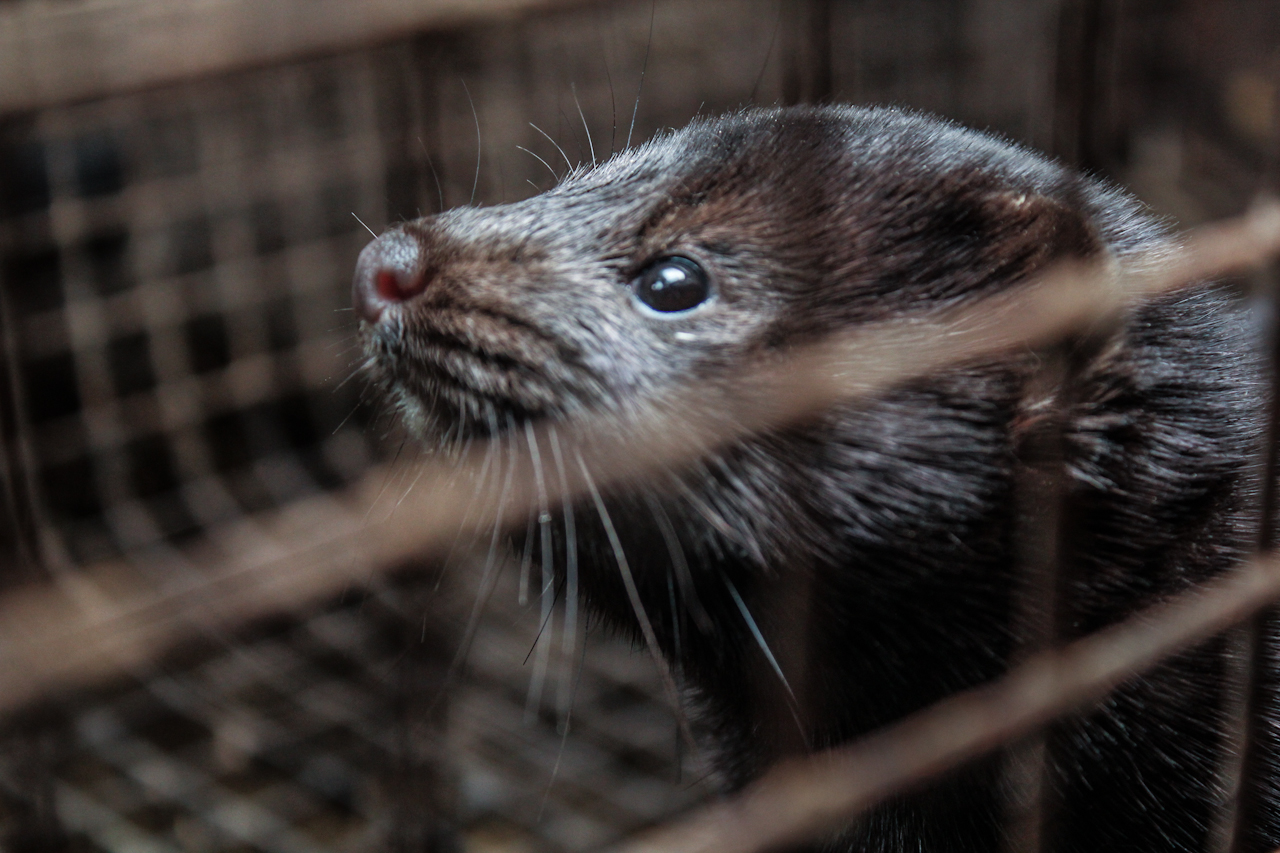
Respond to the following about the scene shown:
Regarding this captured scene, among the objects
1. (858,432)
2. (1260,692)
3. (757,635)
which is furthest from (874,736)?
(1260,692)

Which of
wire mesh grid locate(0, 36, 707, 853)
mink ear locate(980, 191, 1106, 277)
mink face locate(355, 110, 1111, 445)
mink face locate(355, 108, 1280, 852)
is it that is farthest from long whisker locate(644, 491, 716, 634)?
wire mesh grid locate(0, 36, 707, 853)

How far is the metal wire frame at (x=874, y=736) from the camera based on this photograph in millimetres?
481

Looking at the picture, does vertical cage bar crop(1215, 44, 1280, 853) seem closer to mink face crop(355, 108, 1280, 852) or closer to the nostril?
mink face crop(355, 108, 1280, 852)

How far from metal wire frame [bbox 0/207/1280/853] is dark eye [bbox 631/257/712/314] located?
0.11 metres

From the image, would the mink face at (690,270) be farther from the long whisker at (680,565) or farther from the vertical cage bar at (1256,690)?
the vertical cage bar at (1256,690)

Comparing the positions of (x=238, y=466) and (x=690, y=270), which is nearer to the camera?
(x=690, y=270)

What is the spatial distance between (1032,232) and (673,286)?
12.7 inches

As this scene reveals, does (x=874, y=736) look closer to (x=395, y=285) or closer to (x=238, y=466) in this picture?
(x=395, y=285)

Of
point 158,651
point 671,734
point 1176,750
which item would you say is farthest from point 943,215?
point 671,734

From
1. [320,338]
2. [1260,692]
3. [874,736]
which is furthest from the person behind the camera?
[320,338]

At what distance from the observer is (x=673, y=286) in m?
1.06

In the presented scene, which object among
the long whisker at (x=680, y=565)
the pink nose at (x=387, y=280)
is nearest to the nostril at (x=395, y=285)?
the pink nose at (x=387, y=280)

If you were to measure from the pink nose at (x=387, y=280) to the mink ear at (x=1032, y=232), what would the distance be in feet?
1.73

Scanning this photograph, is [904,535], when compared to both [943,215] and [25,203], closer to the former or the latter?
[943,215]
